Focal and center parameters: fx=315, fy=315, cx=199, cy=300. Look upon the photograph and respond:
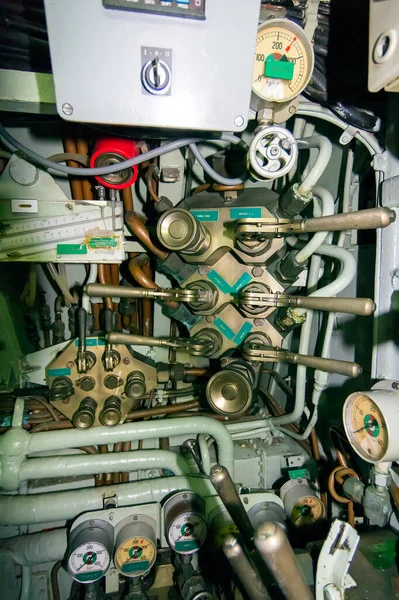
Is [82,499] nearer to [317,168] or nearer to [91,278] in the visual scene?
[91,278]

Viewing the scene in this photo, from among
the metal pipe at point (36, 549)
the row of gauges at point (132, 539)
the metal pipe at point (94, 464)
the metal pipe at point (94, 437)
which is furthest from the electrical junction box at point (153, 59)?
the metal pipe at point (36, 549)

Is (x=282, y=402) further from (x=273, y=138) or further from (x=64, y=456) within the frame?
(x=273, y=138)

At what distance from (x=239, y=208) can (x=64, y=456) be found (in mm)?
1121

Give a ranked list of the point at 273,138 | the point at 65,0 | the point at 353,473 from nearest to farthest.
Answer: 1. the point at 65,0
2. the point at 273,138
3. the point at 353,473

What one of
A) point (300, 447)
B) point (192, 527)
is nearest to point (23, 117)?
point (192, 527)

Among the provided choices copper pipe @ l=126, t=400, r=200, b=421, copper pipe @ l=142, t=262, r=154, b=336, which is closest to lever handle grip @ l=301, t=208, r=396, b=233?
copper pipe @ l=142, t=262, r=154, b=336

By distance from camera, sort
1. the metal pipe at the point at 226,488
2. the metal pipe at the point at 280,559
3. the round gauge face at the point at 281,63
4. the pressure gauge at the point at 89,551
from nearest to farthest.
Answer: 1. the metal pipe at the point at 280,559
2. the metal pipe at the point at 226,488
3. the round gauge face at the point at 281,63
4. the pressure gauge at the point at 89,551

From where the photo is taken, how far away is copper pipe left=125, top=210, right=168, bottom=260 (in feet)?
3.86

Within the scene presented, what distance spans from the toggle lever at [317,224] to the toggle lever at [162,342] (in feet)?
1.26

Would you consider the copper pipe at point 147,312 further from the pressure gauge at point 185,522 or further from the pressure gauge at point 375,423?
the pressure gauge at point 375,423

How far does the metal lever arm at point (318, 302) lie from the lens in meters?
0.69

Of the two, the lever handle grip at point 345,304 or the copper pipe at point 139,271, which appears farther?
the copper pipe at point 139,271

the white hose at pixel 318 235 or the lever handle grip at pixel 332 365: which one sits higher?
the white hose at pixel 318 235

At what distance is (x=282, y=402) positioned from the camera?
63.9 inches
